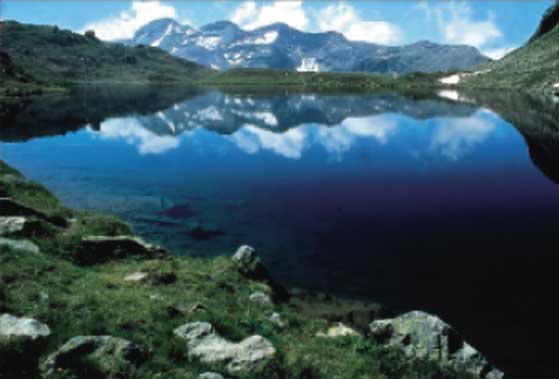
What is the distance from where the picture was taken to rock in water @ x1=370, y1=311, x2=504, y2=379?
1734 cm

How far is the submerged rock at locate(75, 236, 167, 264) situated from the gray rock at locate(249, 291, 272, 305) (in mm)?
7424

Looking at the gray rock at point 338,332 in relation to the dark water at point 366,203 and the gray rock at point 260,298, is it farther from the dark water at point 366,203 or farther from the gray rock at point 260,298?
the dark water at point 366,203

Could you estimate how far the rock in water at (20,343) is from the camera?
12.1 m

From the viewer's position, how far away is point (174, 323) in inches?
690

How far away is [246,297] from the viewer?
23.1 m

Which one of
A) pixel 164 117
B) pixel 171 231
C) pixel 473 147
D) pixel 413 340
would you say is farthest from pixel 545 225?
pixel 164 117

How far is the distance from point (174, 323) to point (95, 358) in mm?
4382

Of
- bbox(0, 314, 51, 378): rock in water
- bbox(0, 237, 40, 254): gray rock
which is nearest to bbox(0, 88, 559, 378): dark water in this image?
bbox(0, 237, 40, 254): gray rock

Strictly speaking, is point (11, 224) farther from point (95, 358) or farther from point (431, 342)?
point (431, 342)

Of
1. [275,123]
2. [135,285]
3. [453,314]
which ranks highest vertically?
[275,123]

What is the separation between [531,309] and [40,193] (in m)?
34.8

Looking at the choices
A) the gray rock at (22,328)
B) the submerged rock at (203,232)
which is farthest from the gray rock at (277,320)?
the submerged rock at (203,232)

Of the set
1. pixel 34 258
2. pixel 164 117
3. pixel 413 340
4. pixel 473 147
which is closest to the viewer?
pixel 413 340

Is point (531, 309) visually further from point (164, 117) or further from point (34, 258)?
point (164, 117)
